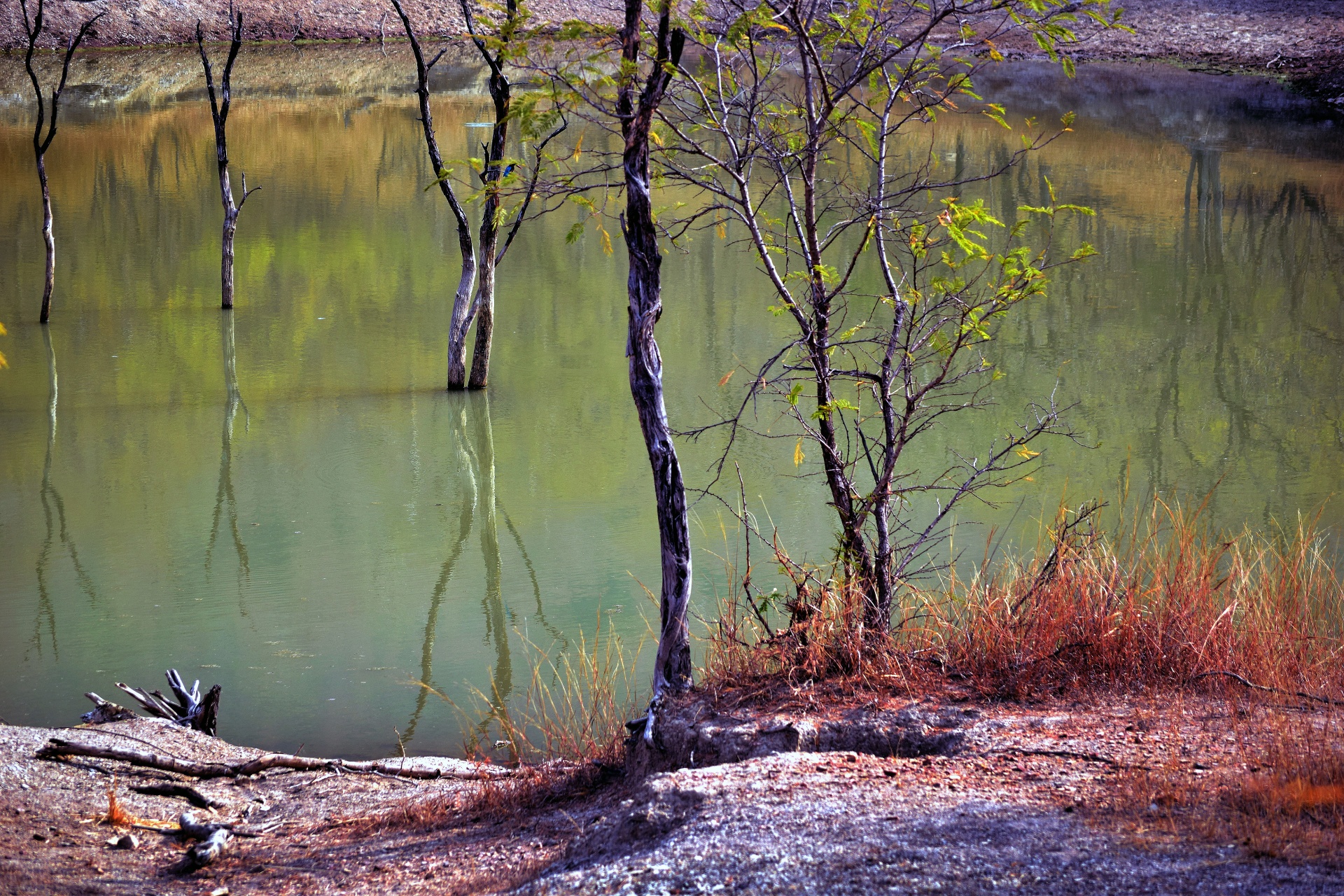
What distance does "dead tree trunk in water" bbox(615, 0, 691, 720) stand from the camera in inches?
142

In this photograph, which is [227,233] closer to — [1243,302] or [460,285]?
[460,285]

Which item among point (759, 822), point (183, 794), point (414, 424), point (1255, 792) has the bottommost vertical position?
point (183, 794)

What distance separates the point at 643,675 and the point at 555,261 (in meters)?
9.66

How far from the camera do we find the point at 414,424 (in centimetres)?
834

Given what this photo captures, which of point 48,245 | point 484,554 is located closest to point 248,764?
point 484,554

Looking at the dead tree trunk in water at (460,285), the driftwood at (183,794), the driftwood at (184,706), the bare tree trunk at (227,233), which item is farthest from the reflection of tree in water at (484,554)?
the bare tree trunk at (227,233)

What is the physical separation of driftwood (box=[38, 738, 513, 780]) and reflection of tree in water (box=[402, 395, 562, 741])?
12.6 inches

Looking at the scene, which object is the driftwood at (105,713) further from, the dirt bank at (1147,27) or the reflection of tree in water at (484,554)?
the dirt bank at (1147,27)

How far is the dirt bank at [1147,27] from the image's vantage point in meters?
32.1

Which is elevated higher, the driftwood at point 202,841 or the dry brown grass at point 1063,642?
the dry brown grass at point 1063,642

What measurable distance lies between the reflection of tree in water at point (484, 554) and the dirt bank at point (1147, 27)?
25.0 m

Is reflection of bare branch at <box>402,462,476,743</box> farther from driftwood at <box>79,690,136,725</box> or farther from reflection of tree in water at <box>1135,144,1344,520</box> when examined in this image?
reflection of tree in water at <box>1135,144,1344,520</box>

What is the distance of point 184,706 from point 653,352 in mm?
2382

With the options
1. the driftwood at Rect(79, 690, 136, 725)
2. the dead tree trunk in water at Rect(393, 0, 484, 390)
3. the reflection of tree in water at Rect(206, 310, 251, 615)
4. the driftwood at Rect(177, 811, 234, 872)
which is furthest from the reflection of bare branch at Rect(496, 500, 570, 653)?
the dead tree trunk in water at Rect(393, 0, 484, 390)
